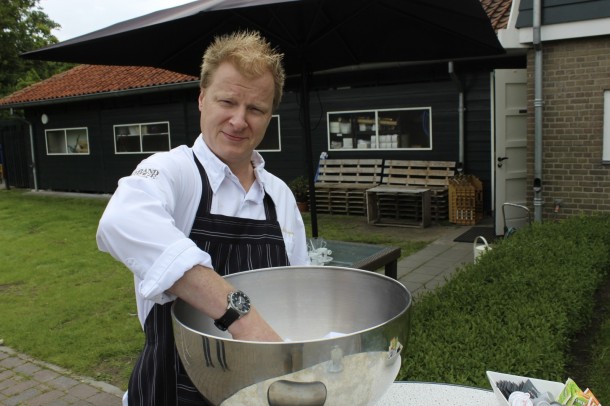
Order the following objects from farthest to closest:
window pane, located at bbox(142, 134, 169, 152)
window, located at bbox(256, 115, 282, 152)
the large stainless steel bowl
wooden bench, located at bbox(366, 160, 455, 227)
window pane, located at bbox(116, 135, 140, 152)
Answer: window pane, located at bbox(116, 135, 140, 152) → window pane, located at bbox(142, 134, 169, 152) → window, located at bbox(256, 115, 282, 152) → wooden bench, located at bbox(366, 160, 455, 227) → the large stainless steel bowl

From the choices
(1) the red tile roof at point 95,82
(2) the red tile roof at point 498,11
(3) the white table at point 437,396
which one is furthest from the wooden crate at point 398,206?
(3) the white table at point 437,396

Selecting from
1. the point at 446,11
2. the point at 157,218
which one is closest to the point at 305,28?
the point at 446,11

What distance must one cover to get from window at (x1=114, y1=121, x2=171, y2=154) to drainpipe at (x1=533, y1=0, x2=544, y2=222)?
9625 millimetres

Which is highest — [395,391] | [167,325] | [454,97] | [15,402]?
[454,97]

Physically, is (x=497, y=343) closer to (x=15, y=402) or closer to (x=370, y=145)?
(x=15, y=402)

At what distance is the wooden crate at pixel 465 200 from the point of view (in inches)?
366

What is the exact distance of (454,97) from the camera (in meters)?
10.1

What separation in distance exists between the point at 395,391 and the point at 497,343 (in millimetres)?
1507

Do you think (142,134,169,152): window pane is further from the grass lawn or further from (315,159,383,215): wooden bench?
(315,159,383,215): wooden bench

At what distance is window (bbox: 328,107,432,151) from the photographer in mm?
10586

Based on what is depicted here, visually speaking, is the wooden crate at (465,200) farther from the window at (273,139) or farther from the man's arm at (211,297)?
the man's arm at (211,297)

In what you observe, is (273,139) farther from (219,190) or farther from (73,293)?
(219,190)

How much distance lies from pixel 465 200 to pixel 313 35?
5721 mm

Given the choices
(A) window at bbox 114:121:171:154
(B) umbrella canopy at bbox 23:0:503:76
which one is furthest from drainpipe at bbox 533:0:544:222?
(A) window at bbox 114:121:171:154
